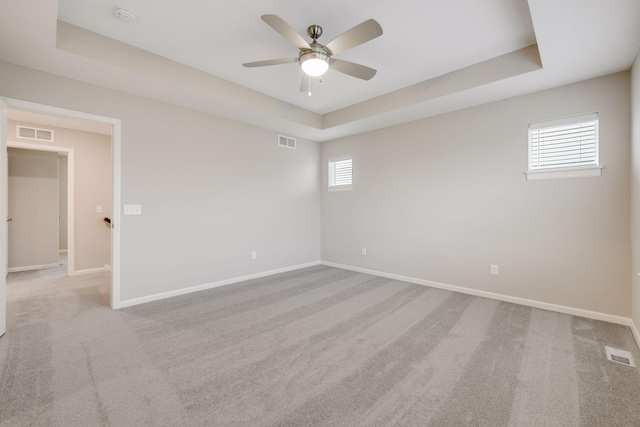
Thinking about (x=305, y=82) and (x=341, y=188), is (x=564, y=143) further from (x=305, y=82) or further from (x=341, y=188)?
(x=341, y=188)

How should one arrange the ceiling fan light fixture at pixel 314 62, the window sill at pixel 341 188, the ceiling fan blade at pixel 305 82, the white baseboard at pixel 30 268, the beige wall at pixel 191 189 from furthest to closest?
A: the window sill at pixel 341 188
the white baseboard at pixel 30 268
the beige wall at pixel 191 189
the ceiling fan blade at pixel 305 82
the ceiling fan light fixture at pixel 314 62

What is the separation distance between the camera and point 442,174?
161 inches

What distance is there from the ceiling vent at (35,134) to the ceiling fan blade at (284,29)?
5.03 metres

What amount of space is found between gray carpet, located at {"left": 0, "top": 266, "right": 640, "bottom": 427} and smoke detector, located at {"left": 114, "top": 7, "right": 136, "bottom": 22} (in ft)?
9.42

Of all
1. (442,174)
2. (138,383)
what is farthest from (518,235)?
(138,383)

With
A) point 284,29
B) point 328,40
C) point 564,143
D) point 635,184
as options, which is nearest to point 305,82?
point 328,40

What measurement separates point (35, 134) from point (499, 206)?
726cm

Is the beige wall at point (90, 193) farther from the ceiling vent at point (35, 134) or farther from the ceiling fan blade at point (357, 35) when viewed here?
the ceiling fan blade at point (357, 35)

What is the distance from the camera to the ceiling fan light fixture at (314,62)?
238cm

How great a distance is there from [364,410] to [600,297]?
10.1ft

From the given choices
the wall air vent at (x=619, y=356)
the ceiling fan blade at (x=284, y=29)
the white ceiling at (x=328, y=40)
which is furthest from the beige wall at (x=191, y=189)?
the wall air vent at (x=619, y=356)

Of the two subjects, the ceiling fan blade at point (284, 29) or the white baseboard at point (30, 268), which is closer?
the ceiling fan blade at point (284, 29)

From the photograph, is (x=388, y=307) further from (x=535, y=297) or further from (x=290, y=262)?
(x=290, y=262)

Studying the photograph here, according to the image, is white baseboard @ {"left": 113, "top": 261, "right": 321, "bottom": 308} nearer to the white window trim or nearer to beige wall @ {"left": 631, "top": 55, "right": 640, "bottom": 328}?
the white window trim
